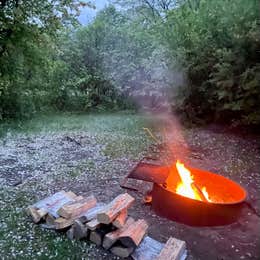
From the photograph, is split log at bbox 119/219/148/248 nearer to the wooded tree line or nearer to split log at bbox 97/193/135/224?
split log at bbox 97/193/135/224

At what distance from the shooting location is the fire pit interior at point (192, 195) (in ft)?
9.22

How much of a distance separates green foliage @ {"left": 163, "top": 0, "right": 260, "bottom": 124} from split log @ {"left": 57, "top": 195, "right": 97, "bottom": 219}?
11.1ft

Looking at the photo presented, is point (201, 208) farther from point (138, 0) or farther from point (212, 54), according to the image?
point (138, 0)

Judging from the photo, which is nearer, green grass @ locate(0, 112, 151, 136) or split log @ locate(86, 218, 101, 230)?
split log @ locate(86, 218, 101, 230)

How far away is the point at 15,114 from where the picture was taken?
822cm

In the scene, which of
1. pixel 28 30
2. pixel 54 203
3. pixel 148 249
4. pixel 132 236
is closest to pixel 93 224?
pixel 132 236

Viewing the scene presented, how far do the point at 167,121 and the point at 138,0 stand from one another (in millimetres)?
8702

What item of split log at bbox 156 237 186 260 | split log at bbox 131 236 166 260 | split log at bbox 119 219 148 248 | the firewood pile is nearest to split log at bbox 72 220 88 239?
the firewood pile

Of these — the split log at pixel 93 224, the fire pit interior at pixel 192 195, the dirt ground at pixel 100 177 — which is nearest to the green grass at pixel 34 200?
the dirt ground at pixel 100 177

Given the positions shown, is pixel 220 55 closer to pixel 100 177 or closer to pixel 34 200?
pixel 100 177

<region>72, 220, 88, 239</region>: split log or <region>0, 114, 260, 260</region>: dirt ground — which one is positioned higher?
<region>72, 220, 88, 239</region>: split log

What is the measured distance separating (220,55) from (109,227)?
172 inches

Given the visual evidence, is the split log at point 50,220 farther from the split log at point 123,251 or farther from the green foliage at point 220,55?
the green foliage at point 220,55

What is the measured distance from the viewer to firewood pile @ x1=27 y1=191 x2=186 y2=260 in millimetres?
2386
